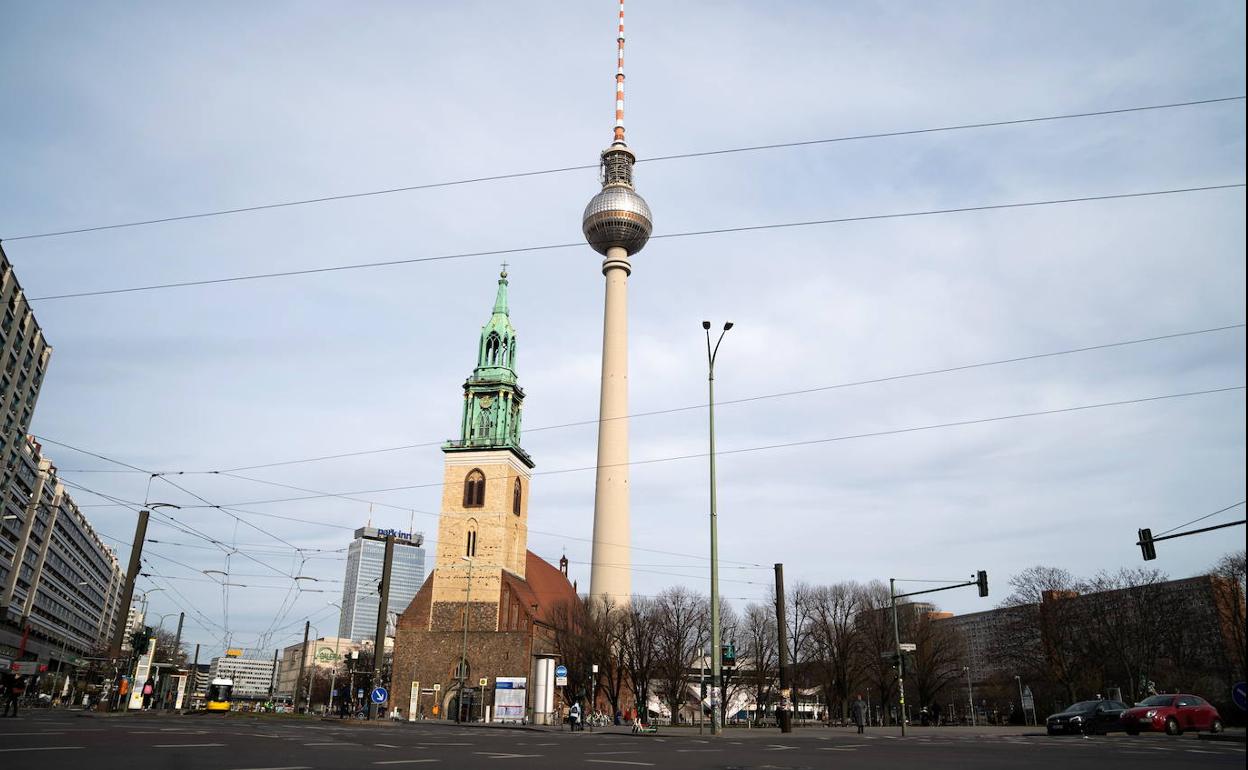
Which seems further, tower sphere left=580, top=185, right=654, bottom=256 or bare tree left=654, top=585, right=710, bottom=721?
tower sphere left=580, top=185, right=654, bottom=256

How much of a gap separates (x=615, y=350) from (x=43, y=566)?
234 ft

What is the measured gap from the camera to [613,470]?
66.6m

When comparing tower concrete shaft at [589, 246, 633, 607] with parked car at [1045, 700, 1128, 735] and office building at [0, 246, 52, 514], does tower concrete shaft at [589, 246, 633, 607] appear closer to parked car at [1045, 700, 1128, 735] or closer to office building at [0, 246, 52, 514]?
parked car at [1045, 700, 1128, 735]

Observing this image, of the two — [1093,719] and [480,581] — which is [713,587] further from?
[480,581]

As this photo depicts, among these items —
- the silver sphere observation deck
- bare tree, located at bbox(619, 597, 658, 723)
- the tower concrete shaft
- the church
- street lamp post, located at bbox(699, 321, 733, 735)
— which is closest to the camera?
street lamp post, located at bbox(699, 321, 733, 735)

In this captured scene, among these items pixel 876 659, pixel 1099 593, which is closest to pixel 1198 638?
pixel 1099 593

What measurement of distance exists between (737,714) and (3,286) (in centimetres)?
7983

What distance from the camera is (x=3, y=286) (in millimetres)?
63062

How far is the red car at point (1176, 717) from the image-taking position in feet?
87.9

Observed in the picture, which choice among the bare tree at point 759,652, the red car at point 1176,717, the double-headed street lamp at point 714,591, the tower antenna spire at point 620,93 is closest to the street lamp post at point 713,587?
the double-headed street lamp at point 714,591

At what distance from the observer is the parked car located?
1203 inches

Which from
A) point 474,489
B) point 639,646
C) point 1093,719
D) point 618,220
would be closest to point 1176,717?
point 1093,719

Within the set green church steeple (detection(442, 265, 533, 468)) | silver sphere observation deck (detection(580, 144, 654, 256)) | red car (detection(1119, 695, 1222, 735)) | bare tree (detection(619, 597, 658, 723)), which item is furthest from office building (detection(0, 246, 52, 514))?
red car (detection(1119, 695, 1222, 735))

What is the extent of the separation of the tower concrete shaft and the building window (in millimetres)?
9668
